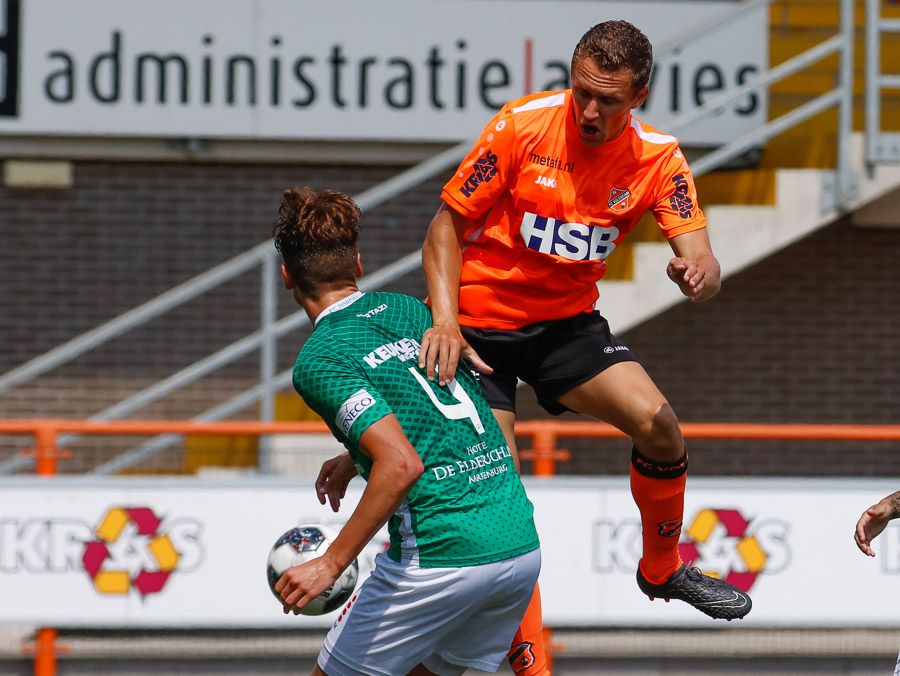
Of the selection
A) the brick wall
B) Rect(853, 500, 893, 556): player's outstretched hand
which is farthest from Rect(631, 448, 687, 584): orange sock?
the brick wall

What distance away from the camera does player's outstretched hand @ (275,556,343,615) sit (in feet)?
12.5

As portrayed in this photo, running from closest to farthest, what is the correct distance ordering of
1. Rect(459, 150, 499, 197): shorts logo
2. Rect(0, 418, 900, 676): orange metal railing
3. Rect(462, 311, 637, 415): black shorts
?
Rect(459, 150, 499, 197): shorts logo → Rect(462, 311, 637, 415): black shorts → Rect(0, 418, 900, 676): orange metal railing

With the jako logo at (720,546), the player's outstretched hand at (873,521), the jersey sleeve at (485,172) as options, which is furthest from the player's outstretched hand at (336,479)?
the jako logo at (720,546)

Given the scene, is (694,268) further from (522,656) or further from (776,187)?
(776,187)

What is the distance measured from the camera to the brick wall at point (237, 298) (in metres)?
10.6

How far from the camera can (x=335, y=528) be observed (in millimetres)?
7367

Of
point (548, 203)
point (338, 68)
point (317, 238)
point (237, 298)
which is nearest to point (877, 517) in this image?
point (548, 203)

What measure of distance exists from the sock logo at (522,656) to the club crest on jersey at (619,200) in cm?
150

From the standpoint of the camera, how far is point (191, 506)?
740cm

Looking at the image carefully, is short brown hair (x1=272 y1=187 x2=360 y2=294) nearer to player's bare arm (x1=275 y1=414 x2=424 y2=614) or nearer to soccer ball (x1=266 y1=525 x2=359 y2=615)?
player's bare arm (x1=275 y1=414 x2=424 y2=614)

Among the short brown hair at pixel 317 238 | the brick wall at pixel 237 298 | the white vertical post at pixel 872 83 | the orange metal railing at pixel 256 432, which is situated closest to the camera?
the short brown hair at pixel 317 238

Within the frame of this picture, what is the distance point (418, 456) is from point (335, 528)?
3.55 meters

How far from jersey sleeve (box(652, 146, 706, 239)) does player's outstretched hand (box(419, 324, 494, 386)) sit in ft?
2.96

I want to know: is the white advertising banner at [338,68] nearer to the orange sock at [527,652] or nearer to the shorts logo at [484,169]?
the shorts logo at [484,169]
